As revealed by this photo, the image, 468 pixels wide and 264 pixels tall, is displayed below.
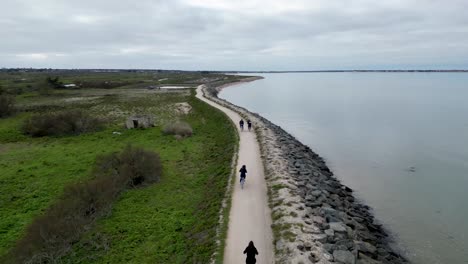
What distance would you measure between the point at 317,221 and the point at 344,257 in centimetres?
312

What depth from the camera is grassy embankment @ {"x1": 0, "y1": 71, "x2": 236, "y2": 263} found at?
55.3 ft

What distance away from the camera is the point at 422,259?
688 inches

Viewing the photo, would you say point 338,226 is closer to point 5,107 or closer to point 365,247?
point 365,247

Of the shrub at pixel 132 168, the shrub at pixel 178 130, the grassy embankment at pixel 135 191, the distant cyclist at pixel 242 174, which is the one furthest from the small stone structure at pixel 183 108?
the distant cyclist at pixel 242 174

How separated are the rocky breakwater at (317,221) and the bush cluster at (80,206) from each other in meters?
8.96

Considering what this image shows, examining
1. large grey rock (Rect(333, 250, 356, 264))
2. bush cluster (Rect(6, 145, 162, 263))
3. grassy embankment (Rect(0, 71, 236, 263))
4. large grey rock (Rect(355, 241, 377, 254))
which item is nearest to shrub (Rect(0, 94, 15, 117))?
grassy embankment (Rect(0, 71, 236, 263))

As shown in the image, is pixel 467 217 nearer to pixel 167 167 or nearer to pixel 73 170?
pixel 167 167

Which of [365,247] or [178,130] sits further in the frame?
[178,130]

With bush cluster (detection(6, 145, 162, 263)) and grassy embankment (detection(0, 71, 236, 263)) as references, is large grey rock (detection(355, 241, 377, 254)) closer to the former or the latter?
grassy embankment (detection(0, 71, 236, 263))

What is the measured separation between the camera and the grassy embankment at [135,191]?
55.3ft

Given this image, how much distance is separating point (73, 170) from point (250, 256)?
20.3 meters

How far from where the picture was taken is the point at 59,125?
4266cm

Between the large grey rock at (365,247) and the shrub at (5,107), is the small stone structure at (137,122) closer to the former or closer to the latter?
the shrub at (5,107)

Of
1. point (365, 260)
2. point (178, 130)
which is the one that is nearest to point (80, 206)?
point (365, 260)
